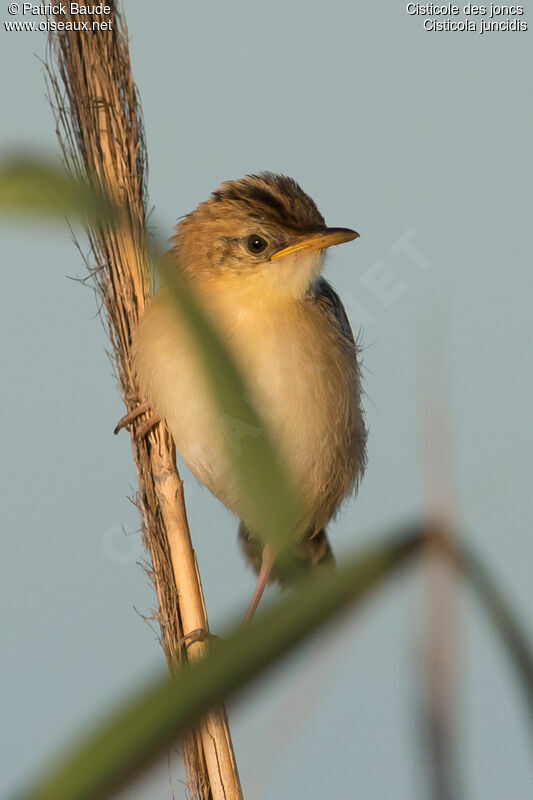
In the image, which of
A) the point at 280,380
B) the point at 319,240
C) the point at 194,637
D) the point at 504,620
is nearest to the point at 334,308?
the point at 319,240

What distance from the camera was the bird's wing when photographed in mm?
4011

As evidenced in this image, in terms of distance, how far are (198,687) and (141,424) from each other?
10.7 feet

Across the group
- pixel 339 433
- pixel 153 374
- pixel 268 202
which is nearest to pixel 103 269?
pixel 153 374

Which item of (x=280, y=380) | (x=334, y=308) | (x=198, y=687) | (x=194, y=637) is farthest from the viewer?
(x=334, y=308)

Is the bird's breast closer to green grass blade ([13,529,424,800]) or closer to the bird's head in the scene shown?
the bird's head

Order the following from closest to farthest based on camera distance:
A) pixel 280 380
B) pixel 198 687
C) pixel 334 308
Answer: pixel 198 687, pixel 280 380, pixel 334 308

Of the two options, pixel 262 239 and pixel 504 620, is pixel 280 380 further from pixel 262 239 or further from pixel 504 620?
pixel 504 620

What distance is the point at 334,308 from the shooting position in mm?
4148

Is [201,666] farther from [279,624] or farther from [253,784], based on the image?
[253,784]

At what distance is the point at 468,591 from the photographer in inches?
29.3


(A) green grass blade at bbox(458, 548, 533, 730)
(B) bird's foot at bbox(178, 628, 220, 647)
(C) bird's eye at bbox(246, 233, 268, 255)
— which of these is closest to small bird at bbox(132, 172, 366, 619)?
(C) bird's eye at bbox(246, 233, 268, 255)

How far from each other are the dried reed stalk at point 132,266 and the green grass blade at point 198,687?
2.63 meters

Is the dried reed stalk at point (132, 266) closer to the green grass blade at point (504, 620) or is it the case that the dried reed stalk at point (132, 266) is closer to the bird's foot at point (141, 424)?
the bird's foot at point (141, 424)

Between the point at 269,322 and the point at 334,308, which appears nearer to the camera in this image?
the point at 269,322
